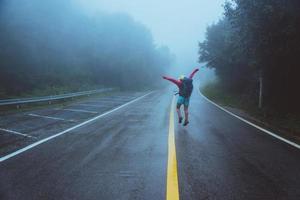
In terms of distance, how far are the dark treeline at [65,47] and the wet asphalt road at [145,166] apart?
19150mm

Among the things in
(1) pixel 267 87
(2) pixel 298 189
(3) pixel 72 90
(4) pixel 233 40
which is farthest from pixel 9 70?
(2) pixel 298 189

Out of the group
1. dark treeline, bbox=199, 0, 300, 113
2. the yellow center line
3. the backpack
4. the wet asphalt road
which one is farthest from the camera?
dark treeline, bbox=199, 0, 300, 113

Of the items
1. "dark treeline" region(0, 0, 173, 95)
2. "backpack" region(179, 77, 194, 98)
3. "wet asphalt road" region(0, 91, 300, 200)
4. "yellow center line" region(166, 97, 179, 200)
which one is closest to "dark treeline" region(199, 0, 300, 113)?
"backpack" region(179, 77, 194, 98)

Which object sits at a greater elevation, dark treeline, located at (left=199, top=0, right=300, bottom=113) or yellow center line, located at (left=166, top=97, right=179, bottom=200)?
dark treeline, located at (left=199, top=0, right=300, bottom=113)

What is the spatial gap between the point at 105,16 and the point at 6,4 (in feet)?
85.1

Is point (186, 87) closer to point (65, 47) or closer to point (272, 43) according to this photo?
point (272, 43)

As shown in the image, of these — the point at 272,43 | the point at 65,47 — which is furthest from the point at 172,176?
the point at 65,47

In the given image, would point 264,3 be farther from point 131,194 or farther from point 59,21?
point 59,21

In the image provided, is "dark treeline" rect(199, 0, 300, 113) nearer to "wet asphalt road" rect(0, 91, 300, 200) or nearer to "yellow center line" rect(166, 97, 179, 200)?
"wet asphalt road" rect(0, 91, 300, 200)

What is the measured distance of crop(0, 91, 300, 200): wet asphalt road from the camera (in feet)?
15.3

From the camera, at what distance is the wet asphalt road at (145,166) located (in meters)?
4.66

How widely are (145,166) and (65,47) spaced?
37.8 m

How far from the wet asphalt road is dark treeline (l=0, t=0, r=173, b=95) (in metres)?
19.1

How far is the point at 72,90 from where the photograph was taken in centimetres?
3284
